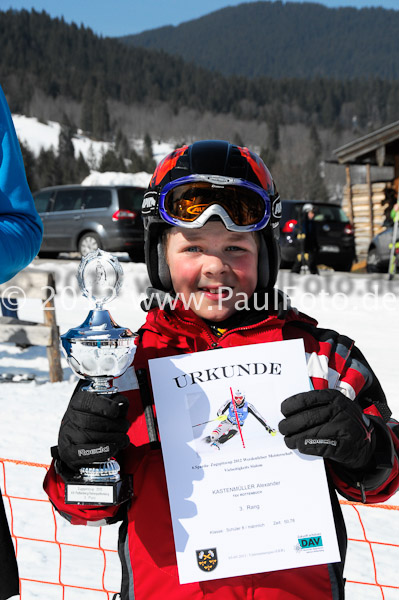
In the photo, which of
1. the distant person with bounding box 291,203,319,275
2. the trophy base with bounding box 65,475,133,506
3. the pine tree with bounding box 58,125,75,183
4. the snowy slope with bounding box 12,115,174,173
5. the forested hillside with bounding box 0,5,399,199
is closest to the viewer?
the trophy base with bounding box 65,475,133,506

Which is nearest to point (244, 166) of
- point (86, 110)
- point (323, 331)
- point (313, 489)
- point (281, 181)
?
point (323, 331)

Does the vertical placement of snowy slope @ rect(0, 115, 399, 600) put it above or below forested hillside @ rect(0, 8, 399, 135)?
below

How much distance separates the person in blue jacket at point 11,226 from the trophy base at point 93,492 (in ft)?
1.57

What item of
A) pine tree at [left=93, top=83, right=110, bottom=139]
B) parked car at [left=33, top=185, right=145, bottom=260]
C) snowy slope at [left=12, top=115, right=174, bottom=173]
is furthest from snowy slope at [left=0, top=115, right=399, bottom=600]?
pine tree at [left=93, top=83, right=110, bottom=139]

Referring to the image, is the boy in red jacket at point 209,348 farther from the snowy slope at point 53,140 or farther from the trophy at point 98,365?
the snowy slope at point 53,140

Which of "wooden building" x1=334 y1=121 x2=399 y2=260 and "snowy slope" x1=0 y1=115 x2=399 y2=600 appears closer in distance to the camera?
"snowy slope" x1=0 y1=115 x2=399 y2=600

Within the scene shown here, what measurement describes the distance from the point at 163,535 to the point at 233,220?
93cm

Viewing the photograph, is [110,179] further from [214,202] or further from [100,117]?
[214,202]

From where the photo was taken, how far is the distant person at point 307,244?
558 inches

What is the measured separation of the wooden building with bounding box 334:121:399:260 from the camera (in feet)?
66.6

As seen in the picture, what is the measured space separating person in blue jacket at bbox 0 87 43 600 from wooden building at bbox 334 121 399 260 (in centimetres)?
1950

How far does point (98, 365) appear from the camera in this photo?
56.9 inches

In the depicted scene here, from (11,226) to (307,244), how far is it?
42.2ft

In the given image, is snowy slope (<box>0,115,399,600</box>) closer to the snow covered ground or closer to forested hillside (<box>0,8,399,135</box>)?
the snow covered ground
